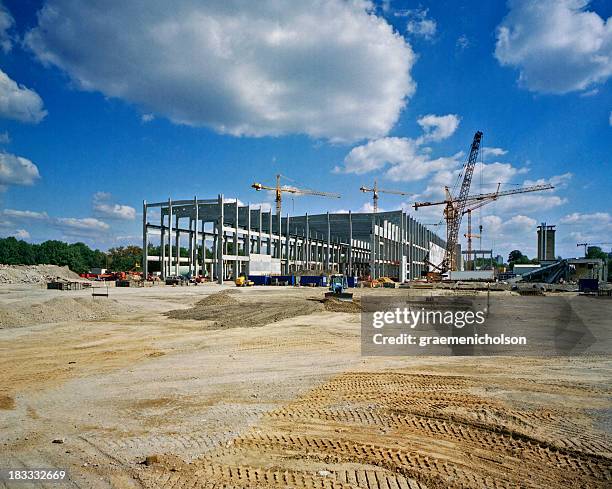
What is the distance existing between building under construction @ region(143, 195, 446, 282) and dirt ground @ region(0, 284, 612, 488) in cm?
4740

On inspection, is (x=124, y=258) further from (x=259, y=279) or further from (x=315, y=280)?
(x=315, y=280)

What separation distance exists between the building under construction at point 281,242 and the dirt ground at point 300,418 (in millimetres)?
47400

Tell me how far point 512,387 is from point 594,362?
4.29 m

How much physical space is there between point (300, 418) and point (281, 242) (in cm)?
6916

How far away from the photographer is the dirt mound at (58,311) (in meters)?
17.4

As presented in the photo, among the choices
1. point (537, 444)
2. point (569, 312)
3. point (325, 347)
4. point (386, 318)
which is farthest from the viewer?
point (569, 312)

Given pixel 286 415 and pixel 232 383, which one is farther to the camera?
pixel 232 383

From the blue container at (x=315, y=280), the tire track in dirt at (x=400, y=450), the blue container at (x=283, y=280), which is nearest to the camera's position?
the tire track in dirt at (x=400, y=450)

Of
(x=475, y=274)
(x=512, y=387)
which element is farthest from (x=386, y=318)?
(x=475, y=274)

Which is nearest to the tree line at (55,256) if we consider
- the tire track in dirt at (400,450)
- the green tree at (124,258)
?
the green tree at (124,258)

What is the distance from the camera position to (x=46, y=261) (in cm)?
10144

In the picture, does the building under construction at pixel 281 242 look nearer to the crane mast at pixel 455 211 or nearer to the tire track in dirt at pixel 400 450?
the crane mast at pixel 455 211

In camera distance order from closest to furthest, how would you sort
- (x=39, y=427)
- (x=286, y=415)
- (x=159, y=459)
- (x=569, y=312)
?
(x=159, y=459) < (x=39, y=427) < (x=286, y=415) < (x=569, y=312)

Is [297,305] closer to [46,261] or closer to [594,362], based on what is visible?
[594,362]
